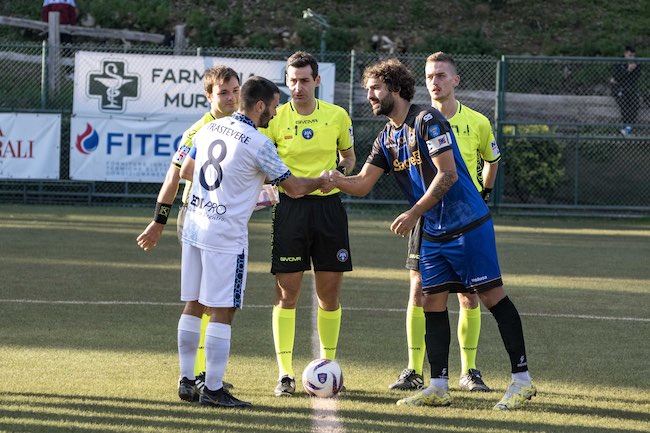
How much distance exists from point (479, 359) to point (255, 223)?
11.5m

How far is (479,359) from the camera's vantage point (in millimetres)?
8227

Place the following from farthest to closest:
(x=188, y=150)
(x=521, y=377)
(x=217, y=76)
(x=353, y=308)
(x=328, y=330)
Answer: (x=353, y=308)
(x=328, y=330)
(x=217, y=76)
(x=188, y=150)
(x=521, y=377)

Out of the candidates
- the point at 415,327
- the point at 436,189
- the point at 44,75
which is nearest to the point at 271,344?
the point at 415,327

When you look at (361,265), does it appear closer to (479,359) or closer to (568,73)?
(479,359)

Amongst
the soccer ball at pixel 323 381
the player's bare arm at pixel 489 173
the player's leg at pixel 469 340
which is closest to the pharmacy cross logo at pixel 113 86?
the player's bare arm at pixel 489 173

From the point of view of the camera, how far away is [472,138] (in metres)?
7.79

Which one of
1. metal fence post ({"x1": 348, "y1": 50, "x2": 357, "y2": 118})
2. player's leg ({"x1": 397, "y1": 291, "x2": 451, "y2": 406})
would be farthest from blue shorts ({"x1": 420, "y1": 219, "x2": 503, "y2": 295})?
metal fence post ({"x1": 348, "y1": 50, "x2": 357, "y2": 118})

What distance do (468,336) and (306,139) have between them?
1720 mm

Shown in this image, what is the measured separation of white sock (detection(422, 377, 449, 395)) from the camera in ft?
22.0

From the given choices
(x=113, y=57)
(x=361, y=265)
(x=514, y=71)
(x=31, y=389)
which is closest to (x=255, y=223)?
(x=113, y=57)

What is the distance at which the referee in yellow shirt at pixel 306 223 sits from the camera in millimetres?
7285

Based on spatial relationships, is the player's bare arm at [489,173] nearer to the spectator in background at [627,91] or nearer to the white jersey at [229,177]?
the white jersey at [229,177]

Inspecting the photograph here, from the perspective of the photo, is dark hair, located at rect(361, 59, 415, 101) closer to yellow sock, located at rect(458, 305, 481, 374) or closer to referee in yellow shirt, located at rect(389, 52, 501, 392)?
referee in yellow shirt, located at rect(389, 52, 501, 392)

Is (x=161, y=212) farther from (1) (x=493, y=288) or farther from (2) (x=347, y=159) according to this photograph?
(1) (x=493, y=288)
